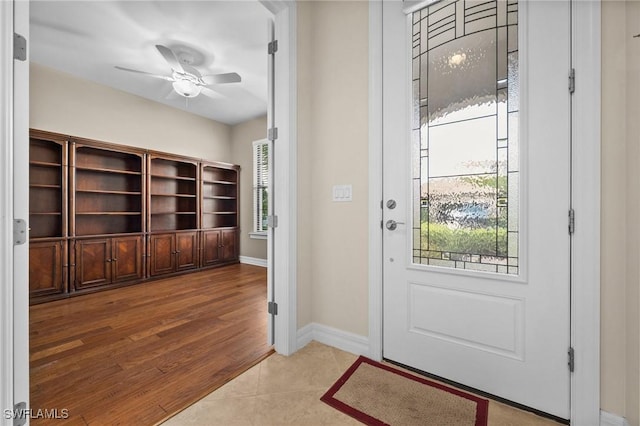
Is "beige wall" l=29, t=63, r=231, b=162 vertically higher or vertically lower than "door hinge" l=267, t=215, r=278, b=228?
higher

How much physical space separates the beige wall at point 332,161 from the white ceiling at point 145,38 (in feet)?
2.95

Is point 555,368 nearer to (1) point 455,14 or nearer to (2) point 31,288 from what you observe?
(1) point 455,14

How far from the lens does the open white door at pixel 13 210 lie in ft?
3.35

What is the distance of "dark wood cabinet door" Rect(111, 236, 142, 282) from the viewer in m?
3.94

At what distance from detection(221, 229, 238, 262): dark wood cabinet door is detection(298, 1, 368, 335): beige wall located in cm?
367

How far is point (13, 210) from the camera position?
105 cm

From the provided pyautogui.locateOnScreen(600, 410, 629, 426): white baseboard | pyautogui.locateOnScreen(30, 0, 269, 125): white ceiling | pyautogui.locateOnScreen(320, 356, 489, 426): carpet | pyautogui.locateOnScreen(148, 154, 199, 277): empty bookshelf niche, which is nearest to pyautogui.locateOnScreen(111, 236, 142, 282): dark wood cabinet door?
pyautogui.locateOnScreen(148, 154, 199, 277): empty bookshelf niche

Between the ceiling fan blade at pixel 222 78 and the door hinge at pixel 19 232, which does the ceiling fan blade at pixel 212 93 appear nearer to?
the ceiling fan blade at pixel 222 78

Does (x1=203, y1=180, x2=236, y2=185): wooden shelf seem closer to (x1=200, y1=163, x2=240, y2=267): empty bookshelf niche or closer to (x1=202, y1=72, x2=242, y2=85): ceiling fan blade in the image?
(x1=200, y1=163, x2=240, y2=267): empty bookshelf niche

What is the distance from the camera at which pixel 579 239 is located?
132cm

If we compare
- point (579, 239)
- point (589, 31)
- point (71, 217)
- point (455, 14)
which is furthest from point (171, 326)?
point (589, 31)

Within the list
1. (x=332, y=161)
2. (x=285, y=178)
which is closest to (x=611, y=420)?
(x=332, y=161)

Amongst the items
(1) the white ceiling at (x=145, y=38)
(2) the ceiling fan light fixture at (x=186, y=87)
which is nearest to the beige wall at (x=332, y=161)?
(1) the white ceiling at (x=145, y=38)

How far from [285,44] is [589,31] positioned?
168 centimetres
